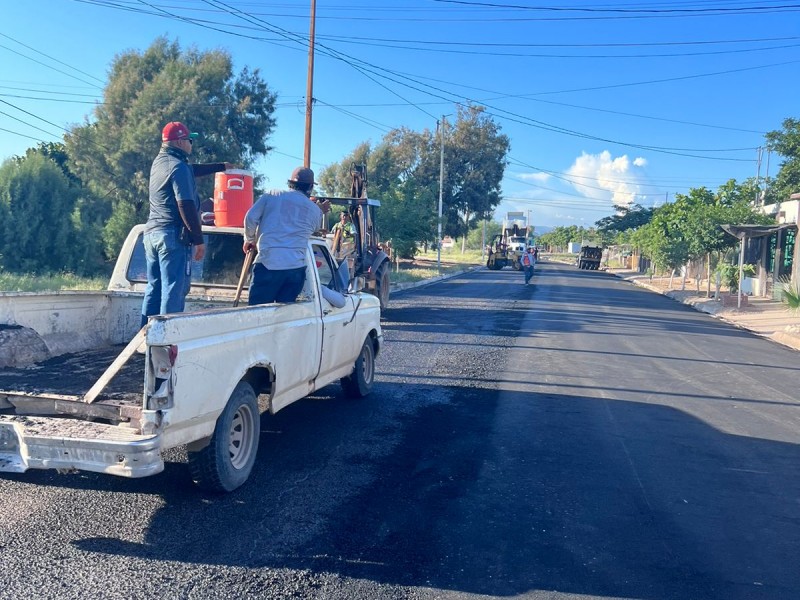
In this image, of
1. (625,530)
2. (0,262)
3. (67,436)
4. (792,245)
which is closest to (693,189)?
(792,245)

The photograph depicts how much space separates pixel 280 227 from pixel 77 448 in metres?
2.65

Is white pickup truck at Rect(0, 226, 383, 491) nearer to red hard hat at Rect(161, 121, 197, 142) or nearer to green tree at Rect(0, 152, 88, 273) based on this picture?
red hard hat at Rect(161, 121, 197, 142)

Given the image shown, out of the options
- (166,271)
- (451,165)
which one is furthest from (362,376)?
(451,165)

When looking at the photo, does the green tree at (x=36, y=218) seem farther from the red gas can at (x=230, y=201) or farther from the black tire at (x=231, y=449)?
the black tire at (x=231, y=449)

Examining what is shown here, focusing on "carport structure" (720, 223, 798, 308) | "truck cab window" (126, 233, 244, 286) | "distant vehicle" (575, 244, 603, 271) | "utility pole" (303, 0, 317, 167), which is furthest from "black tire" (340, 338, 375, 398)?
"distant vehicle" (575, 244, 603, 271)

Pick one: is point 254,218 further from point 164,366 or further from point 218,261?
point 164,366

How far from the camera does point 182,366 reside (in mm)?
3891

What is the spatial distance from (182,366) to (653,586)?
2.87 m

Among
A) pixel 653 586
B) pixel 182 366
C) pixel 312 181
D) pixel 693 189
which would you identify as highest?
pixel 693 189

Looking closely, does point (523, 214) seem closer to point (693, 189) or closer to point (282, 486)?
point (693, 189)

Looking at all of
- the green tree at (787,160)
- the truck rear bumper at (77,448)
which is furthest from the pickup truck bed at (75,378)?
the green tree at (787,160)

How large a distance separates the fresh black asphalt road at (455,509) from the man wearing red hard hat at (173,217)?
1.48 m

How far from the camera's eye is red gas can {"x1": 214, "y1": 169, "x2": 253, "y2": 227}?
7.31 m

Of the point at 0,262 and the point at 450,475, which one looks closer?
the point at 450,475
